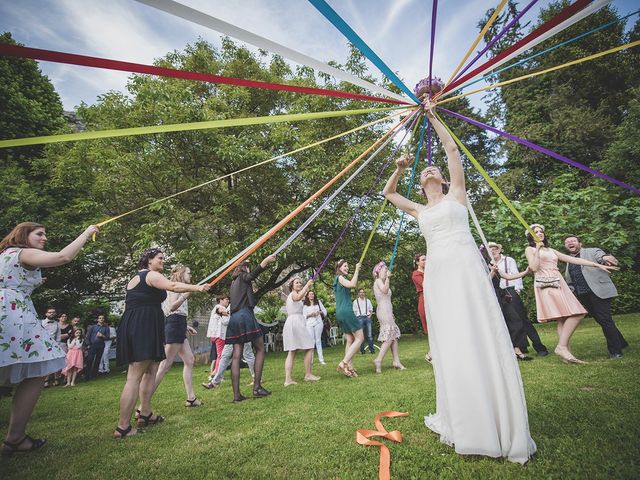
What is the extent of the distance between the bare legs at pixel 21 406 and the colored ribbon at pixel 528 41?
4.73 metres

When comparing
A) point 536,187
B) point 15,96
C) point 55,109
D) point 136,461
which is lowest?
point 136,461

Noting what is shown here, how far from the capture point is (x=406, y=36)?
3270mm

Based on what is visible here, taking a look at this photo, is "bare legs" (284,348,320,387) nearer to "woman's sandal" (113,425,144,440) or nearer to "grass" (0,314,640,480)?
"grass" (0,314,640,480)

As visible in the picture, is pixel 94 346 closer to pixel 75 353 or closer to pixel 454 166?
pixel 75 353

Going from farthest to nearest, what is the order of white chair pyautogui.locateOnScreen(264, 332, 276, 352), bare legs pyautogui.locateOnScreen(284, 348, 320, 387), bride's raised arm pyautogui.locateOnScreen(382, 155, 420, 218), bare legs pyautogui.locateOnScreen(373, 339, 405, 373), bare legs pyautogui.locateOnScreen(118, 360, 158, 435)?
1. white chair pyautogui.locateOnScreen(264, 332, 276, 352)
2. bare legs pyautogui.locateOnScreen(373, 339, 405, 373)
3. bare legs pyautogui.locateOnScreen(284, 348, 320, 387)
4. bare legs pyautogui.locateOnScreen(118, 360, 158, 435)
5. bride's raised arm pyautogui.locateOnScreen(382, 155, 420, 218)

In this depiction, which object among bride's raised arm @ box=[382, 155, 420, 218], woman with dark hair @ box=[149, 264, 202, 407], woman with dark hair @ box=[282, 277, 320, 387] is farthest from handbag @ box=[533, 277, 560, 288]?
woman with dark hair @ box=[149, 264, 202, 407]

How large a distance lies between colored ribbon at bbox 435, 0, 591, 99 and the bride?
0.66 meters

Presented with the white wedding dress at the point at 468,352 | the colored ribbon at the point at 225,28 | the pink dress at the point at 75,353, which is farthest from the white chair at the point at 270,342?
the colored ribbon at the point at 225,28

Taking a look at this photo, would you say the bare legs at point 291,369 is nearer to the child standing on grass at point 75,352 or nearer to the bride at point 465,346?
the bride at point 465,346

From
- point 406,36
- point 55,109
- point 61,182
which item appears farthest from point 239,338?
point 55,109

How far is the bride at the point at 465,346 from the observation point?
2189 mm

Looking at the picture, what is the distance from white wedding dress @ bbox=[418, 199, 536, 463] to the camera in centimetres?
219

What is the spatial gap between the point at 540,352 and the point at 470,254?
506 cm

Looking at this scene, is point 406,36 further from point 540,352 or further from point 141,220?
point 141,220
